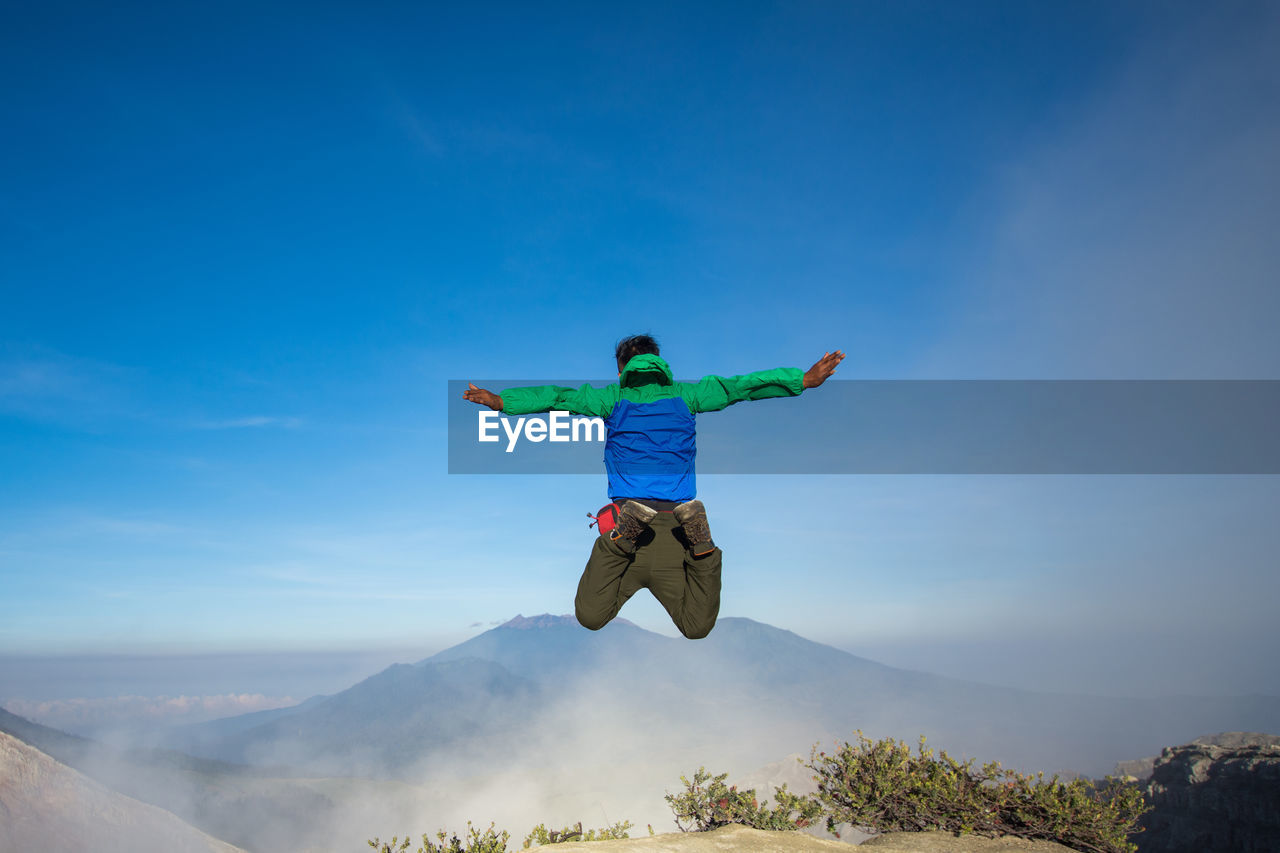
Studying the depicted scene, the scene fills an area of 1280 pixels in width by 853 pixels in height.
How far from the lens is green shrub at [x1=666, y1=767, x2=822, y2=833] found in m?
17.4

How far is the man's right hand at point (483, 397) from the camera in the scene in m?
6.84

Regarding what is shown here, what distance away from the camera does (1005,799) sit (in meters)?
15.7

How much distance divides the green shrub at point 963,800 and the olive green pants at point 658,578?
12.6 meters

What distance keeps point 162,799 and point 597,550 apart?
159m

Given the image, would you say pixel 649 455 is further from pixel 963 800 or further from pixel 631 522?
pixel 963 800

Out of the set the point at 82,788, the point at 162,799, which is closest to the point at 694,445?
the point at 82,788

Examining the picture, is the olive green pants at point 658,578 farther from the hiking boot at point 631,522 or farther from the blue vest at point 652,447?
the blue vest at point 652,447

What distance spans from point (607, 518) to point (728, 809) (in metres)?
14.6

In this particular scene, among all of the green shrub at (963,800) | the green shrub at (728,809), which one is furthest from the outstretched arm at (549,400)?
the green shrub at (963,800)

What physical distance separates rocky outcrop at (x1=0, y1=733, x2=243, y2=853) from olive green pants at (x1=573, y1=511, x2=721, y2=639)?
246 feet

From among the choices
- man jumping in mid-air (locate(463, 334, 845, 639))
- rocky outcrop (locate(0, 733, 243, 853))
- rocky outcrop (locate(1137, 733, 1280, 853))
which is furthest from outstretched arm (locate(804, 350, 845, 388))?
rocky outcrop (locate(0, 733, 243, 853))

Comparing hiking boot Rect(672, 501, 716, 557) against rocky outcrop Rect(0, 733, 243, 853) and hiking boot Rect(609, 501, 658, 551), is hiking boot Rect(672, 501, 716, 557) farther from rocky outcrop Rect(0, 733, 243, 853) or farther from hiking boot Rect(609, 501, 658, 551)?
rocky outcrop Rect(0, 733, 243, 853)

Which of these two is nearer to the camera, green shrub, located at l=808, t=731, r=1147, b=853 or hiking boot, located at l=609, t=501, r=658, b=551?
hiking boot, located at l=609, t=501, r=658, b=551

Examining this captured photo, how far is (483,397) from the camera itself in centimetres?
689
